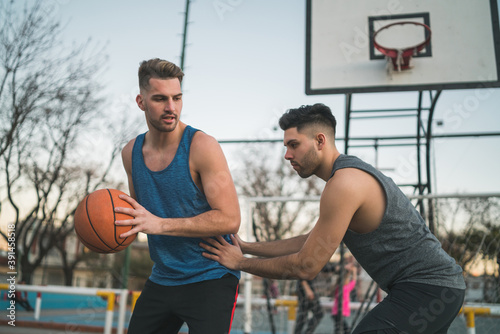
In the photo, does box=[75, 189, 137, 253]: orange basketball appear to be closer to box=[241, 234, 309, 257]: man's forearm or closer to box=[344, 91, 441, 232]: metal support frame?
box=[241, 234, 309, 257]: man's forearm

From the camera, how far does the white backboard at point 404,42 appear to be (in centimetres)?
552

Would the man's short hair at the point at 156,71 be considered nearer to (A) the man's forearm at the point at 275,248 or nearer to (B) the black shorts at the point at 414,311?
(A) the man's forearm at the point at 275,248

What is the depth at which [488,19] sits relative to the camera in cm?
575

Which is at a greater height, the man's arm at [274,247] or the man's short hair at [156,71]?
the man's short hair at [156,71]

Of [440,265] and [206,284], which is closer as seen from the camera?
[440,265]

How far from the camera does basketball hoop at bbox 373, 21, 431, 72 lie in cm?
560

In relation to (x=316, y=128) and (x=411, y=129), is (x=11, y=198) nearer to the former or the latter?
(x=411, y=129)

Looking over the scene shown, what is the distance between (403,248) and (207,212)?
3.11 ft

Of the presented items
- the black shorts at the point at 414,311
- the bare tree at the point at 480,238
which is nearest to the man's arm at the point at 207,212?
the black shorts at the point at 414,311

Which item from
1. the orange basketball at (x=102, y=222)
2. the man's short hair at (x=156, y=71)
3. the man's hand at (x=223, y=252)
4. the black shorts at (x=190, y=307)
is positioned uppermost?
the man's short hair at (x=156, y=71)

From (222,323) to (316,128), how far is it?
1127mm

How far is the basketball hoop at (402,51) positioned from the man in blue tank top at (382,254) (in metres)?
3.96

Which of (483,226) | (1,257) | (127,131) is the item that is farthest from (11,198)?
(1,257)

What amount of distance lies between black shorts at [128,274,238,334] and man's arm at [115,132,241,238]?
0.96 feet
